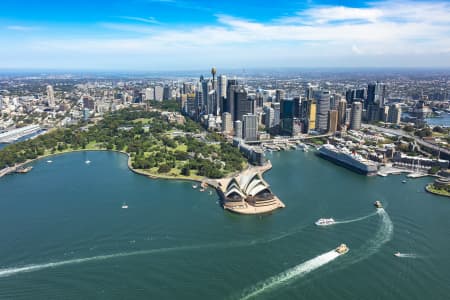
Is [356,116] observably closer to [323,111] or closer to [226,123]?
[323,111]

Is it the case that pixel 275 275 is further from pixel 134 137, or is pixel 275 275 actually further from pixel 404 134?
pixel 404 134

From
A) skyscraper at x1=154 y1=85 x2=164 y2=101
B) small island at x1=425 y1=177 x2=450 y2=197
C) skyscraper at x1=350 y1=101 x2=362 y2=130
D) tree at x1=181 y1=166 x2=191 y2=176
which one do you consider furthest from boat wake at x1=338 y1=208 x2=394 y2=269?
skyscraper at x1=154 y1=85 x2=164 y2=101

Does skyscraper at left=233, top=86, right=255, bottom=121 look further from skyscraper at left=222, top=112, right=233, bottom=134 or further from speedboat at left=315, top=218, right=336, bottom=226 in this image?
speedboat at left=315, top=218, right=336, bottom=226

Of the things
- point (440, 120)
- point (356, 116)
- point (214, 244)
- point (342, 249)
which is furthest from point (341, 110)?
point (214, 244)

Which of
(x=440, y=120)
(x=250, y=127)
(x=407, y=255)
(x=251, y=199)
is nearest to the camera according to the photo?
(x=407, y=255)

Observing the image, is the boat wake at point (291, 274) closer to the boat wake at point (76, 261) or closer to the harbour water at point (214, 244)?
the harbour water at point (214, 244)

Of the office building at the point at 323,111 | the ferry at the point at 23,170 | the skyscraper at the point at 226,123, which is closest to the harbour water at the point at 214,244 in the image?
the ferry at the point at 23,170
